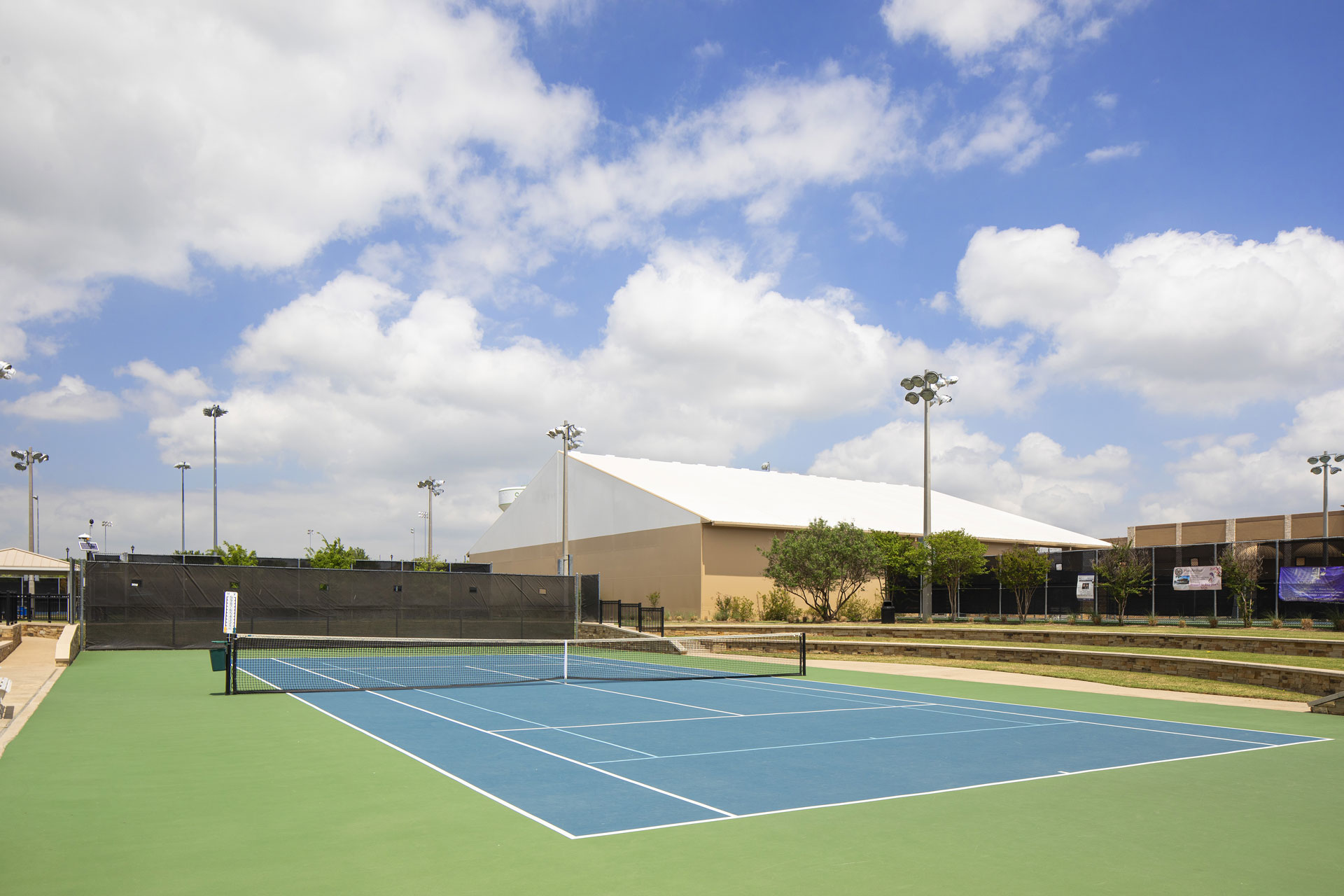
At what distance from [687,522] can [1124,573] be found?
661 inches

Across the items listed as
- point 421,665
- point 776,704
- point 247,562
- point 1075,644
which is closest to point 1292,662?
point 1075,644

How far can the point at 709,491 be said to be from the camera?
47406 millimetres

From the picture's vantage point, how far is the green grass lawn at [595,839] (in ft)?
19.6

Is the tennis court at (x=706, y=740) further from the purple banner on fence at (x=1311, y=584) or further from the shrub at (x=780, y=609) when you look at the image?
the shrub at (x=780, y=609)

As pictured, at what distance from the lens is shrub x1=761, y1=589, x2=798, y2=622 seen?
39.4m

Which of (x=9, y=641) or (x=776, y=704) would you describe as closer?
(x=776, y=704)

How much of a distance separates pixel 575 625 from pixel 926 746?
2491 centimetres

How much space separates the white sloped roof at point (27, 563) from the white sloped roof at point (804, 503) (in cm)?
2261

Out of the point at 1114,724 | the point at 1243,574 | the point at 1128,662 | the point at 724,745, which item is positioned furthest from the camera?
the point at 1243,574

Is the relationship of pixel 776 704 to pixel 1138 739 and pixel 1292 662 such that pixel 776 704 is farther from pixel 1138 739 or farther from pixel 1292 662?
pixel 1292 662

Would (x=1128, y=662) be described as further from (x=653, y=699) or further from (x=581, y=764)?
(x=581, y=764)

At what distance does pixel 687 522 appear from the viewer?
41312 millimetres

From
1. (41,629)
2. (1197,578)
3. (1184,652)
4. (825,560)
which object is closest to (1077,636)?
(1184,652)

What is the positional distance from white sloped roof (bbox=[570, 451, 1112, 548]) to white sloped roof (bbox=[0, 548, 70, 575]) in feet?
74.2
